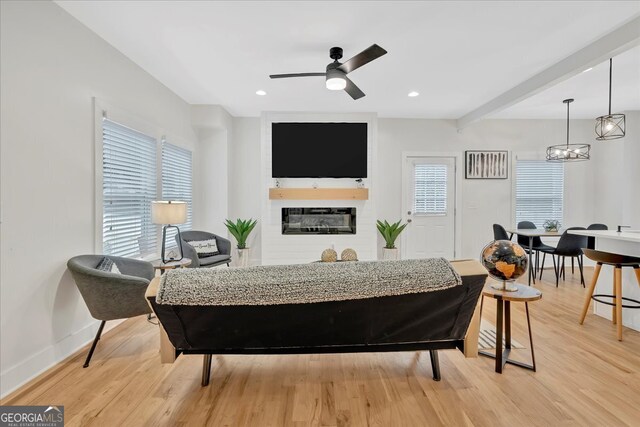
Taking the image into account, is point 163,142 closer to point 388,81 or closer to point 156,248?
point 156,248

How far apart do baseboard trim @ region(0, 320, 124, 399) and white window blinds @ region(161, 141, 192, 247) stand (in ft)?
5.64

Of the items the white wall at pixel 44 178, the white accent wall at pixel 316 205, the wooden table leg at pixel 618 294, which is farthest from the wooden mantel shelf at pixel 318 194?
the wooden table leg at pixel 618 294

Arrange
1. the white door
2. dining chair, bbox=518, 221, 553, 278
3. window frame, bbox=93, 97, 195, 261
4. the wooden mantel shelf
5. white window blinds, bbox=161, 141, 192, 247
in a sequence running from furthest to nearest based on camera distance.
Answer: the white door, the wooden mantel shelf, dining chair, bbox=518, 221, 553, 278, white window blinds, bbox=161, 141, 192, 247, window frame, bbox=93, 97, 195, 261

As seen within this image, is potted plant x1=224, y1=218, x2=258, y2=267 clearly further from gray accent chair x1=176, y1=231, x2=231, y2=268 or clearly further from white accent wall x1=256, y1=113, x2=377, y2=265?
gray accent chair x1=176, y1=231, x2=231, y2=268

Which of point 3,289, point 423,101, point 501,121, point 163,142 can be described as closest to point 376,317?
point 3,289

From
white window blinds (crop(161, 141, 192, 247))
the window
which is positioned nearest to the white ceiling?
white window blinds (crop(161, 141, 192, 247))

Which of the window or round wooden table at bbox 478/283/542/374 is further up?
the window

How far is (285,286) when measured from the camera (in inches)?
63.4

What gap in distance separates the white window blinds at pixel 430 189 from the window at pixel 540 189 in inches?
53.1

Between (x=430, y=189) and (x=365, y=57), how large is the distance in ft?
12.1

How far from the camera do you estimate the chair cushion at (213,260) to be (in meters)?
3.99

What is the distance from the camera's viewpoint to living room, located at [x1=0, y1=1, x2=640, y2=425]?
74.8 inches

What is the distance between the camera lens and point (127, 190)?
11.0 ft

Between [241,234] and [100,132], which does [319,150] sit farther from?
[100,132]
